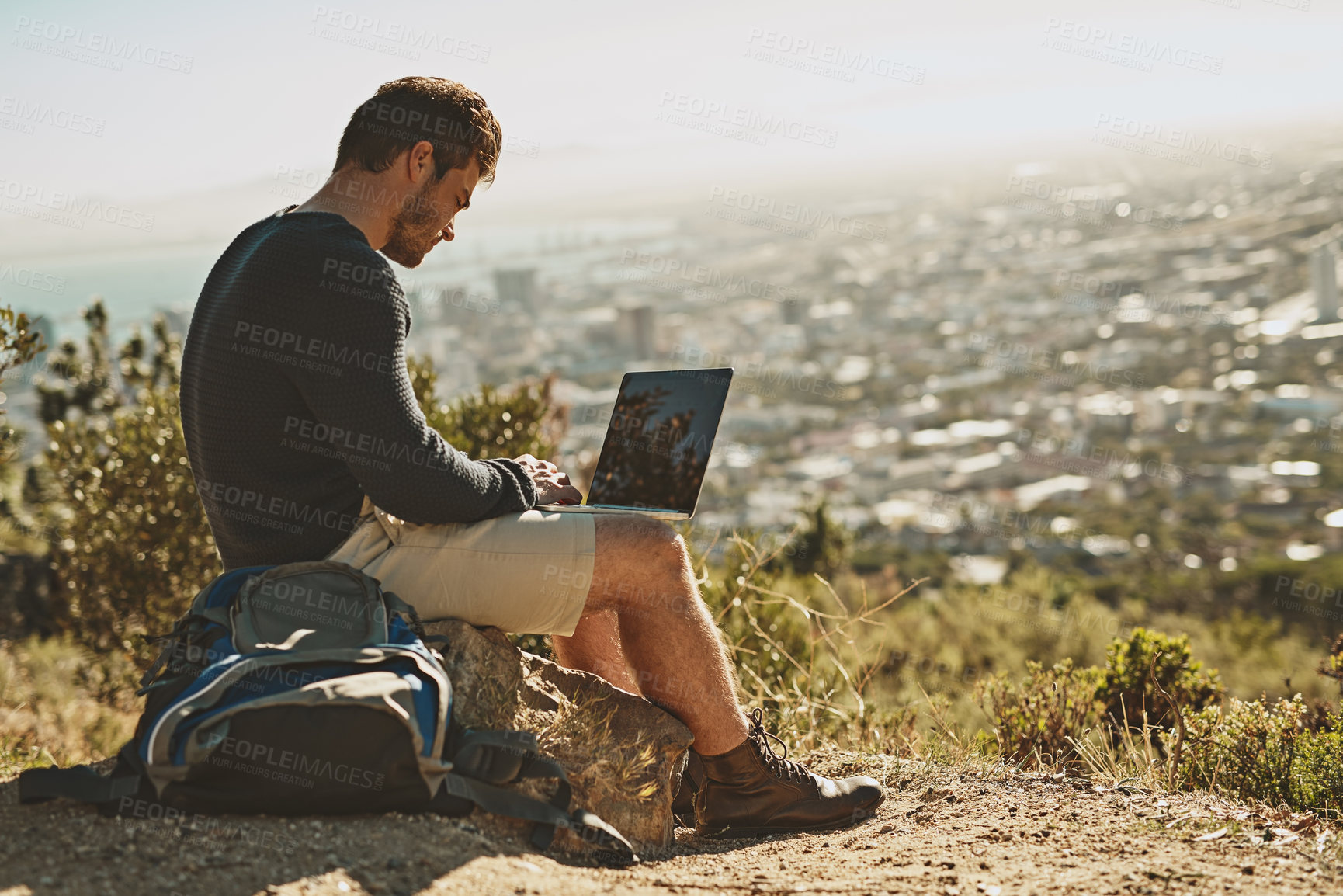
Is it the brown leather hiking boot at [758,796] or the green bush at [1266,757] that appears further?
the green bush at [1266,757]

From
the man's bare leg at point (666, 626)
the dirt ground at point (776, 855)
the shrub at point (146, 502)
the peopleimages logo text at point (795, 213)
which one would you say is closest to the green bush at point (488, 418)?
the shrub at point (146, 502)

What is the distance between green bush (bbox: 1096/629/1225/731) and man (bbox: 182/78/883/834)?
5.51 ft

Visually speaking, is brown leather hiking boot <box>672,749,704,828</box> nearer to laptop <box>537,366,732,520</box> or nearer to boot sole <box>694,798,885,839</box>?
boot sole <box>694,798,885,839</box>

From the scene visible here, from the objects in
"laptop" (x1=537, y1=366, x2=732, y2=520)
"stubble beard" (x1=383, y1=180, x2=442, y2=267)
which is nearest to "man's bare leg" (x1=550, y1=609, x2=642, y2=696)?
"laptop" (x1=537, y1=366, x2=732, y2=520)

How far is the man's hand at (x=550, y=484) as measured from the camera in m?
2.61

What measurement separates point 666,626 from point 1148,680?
234cm

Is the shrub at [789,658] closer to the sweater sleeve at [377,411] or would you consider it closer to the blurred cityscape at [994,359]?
the blurred cityscape at [994,359]

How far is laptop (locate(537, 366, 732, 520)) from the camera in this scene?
2.55 metres

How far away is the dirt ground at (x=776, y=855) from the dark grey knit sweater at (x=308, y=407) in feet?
2.16

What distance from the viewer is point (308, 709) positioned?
188 centimetres

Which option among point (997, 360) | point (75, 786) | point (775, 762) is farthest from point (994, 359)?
point (75, 786)

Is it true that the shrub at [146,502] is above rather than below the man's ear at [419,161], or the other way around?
below

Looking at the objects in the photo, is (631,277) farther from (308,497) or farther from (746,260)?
(308,497)

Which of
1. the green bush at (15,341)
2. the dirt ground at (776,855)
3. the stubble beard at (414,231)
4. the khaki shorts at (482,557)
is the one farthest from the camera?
the green bush at (15,341)
